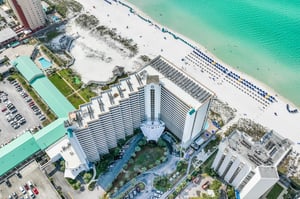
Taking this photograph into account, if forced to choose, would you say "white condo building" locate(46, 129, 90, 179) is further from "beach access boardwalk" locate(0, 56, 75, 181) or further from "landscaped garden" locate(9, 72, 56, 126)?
"landscaped garden" locate(9, 72, 56, 126)

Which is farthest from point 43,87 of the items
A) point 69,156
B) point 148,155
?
point 148,155

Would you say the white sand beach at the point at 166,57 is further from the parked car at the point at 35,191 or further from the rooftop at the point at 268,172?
the parked car at the point at 35,191

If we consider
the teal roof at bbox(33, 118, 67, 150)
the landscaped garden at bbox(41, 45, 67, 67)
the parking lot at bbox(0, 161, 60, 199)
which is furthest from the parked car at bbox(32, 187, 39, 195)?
the landscaped garden at bbox(41, 45, 67, 67)

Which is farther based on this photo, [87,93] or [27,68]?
[27,68]

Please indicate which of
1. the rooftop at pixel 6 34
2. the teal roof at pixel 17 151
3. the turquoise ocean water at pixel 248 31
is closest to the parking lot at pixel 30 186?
the teal roof at pixel 17 151

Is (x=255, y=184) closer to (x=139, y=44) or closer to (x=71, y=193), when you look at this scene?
(x=71, y=193)

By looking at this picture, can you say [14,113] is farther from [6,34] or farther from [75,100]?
[6,34]

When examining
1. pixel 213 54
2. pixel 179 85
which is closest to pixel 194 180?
pixel 179 85
